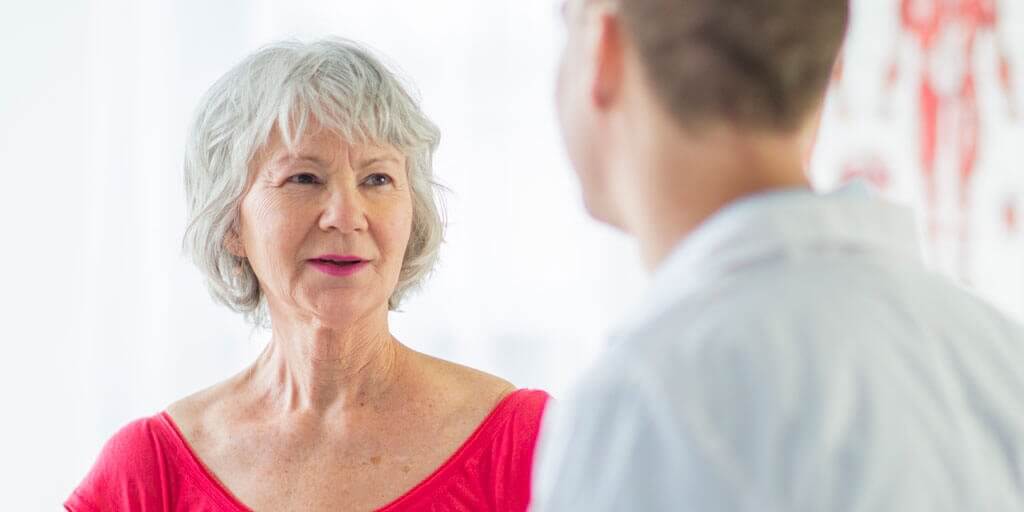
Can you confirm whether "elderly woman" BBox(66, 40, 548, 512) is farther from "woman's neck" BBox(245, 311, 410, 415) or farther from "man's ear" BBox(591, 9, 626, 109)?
"man's ear" BBox(591, 9, 626, 109)

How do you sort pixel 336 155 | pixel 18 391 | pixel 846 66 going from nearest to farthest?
1. pixel 336 155
2. pixel 18 391
3. pixel 846 66

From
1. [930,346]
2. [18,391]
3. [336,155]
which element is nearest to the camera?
[930,346]

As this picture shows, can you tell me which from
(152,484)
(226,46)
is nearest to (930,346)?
(152,484)

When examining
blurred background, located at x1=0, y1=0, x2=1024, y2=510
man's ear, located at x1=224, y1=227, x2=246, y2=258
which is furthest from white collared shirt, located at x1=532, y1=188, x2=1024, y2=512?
blurred background, located at x1=0, y1=0, x2=1024, y2=510

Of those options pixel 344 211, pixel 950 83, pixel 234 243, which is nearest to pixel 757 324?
pixel 344 211

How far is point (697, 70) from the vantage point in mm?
808

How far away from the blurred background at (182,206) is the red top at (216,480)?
2.14 ft

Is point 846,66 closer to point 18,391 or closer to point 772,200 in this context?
point 18,391

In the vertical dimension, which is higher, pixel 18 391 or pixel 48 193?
pixel 48 193

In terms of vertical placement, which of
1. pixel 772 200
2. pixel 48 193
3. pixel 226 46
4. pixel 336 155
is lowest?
pixel 772 200

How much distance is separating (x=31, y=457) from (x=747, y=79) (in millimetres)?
2247

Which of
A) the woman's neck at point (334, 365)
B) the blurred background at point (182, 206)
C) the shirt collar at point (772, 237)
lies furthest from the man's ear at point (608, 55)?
the blurred background at point (182, 206)

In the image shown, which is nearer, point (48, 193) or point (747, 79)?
point (747, 79)

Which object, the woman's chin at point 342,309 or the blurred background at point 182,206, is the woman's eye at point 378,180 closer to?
the woman's chin at point 342,309
